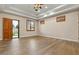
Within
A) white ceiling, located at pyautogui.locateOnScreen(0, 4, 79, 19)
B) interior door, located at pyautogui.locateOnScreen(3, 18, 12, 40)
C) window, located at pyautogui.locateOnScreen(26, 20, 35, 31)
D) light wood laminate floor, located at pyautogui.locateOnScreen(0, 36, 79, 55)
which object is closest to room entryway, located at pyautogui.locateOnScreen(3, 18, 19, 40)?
interior door, located at pyautogui.locateOnScreen(3, 18, 12, 40)

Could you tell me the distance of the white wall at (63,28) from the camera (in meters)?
7.89

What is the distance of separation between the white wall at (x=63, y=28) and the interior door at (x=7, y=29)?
3.80 metres

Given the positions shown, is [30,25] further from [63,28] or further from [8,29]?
[63,28]

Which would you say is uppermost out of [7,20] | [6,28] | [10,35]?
[7,20]

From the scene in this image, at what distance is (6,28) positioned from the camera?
29.0ft

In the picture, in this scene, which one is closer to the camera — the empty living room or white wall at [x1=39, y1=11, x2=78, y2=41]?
the empty living room

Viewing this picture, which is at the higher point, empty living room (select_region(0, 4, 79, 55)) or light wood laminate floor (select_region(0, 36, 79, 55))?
empty living room (select_region(0, 4, 79, 55))

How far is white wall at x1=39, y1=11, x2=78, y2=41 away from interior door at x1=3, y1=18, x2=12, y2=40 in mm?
3804

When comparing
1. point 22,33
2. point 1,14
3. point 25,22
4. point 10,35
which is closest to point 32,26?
point 25,22

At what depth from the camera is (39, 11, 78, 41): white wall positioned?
25.9 feet

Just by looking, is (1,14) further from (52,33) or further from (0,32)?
(52,33)

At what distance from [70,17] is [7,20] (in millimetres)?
4847

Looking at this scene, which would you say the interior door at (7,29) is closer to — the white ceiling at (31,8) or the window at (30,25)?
the white ceiling at (31,8)

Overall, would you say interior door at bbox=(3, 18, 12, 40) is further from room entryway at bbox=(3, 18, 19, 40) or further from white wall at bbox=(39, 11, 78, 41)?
white wall at bbox=(39, 11, 78, 41)
